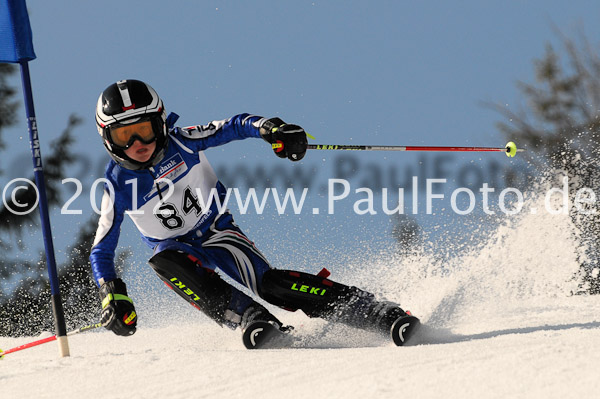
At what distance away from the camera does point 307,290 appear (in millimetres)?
4211

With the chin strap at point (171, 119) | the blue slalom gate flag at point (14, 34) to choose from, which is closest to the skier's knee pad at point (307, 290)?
the chin strap at point (171, 119)

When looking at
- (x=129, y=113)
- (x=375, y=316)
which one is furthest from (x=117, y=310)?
(x=375, y=316)

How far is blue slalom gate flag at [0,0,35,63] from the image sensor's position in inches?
198

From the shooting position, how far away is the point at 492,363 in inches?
119

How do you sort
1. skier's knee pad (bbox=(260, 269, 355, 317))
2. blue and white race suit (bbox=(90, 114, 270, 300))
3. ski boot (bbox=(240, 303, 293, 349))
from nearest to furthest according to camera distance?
ski boot (bbox=(240, 303, 293, 349)), skier's knee pad (bbox=(260, 269, 355, 317)), blue and white race suit (bbox=(90, 114, 270, 300))

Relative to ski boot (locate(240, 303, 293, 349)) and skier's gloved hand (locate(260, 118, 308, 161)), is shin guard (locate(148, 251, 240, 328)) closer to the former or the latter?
ski boot (locate(240, 303, 293, 349))

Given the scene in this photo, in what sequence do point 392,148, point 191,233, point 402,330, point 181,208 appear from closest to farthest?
1. point 402,330
2. point 181,208
3. point 191,233
4. point 392,148

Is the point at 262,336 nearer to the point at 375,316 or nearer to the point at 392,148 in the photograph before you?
the point at 375,316

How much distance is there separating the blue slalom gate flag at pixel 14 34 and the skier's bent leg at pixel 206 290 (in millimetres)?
2042

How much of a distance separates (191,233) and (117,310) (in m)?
0.73

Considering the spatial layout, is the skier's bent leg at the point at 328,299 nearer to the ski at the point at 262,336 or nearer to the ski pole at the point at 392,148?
the ski at the point at 262,336

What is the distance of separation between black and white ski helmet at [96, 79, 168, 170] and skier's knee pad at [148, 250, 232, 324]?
634mm

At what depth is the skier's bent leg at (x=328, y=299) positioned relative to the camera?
4.12 metres

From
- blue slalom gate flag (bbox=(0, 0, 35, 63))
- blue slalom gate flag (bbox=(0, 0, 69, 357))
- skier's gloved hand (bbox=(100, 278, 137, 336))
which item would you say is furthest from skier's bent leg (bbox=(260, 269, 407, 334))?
blue slalom gate flag (bbox=(0, 0, 35, 63))
